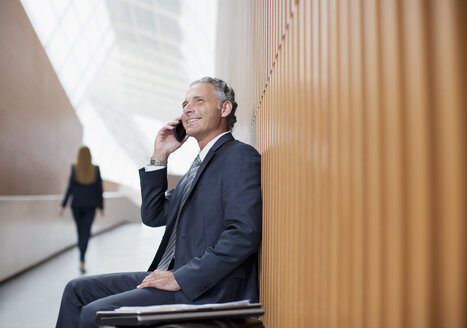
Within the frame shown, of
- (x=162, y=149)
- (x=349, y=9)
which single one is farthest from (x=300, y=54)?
(x=162, y=149)

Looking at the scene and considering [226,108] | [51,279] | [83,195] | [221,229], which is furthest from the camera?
[83,195]

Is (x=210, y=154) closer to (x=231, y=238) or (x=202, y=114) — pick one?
(x=202, y=114)

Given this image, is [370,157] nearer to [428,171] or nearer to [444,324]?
[428,171]

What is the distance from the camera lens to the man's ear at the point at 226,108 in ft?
9.39

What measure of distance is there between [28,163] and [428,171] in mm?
10945

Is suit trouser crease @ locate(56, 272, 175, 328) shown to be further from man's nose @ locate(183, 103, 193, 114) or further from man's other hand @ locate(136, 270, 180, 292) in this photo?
man's nose @ locate(183, 103, 193, 114)

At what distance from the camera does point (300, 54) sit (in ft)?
4.48

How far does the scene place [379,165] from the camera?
2.48ft

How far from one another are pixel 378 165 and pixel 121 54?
2448 centimetres

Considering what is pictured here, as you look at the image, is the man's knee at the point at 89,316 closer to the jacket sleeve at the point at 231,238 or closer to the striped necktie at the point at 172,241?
the jacket sleeve at the point at 231,238

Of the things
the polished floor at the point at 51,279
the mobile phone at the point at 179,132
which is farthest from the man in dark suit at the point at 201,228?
the polished floor at the point at 51,279

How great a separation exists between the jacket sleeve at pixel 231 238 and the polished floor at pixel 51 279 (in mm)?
2839

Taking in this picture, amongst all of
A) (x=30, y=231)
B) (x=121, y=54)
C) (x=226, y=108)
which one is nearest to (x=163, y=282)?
(x=226, y=108)

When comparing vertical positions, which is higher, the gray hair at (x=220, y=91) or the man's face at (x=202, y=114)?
the gray hair at (x=220, y=91)
